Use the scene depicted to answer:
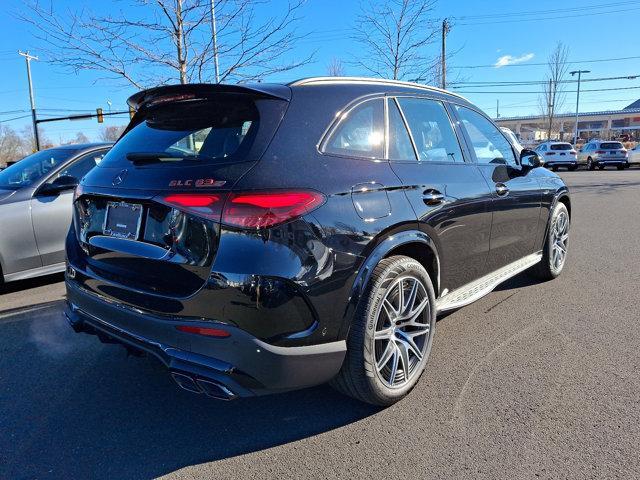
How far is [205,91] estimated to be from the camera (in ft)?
8.80

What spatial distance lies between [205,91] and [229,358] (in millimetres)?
1462

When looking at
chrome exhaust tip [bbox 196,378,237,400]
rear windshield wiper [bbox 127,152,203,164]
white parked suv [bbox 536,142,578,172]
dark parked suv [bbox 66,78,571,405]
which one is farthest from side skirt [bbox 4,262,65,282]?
white parked suv [bbox 536,142,578,172]

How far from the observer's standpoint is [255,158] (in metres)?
2.32

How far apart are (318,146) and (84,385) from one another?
2226 millimetres

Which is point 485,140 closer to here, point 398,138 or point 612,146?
point 398,138

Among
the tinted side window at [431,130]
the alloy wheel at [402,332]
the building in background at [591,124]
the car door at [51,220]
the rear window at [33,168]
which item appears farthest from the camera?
the building in background at [591,124]

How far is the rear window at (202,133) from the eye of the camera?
2416mm

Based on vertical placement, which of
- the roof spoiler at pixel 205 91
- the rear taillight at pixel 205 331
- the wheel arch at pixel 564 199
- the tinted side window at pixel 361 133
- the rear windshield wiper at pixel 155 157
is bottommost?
the rear taillight at pixel 205 331

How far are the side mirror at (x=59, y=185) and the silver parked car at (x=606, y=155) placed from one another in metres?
31.9

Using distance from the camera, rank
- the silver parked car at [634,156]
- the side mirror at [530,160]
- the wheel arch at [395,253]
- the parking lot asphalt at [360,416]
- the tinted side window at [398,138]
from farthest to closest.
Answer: the silver parked car at [634,156]
the side mirror at [530,160]
the tinted side window at [398,138]
the wheel arch at [395,253]
the parking lot asphalt at [360,416]

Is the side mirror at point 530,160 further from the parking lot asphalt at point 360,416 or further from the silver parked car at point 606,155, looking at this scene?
the silver parked car at point 606,155

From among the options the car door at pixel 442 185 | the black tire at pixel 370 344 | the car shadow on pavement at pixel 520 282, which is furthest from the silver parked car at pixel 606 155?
the black tire at pixel 370 344

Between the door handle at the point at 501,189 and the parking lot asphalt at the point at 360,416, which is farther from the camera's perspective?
the door handle at the point at 501,189

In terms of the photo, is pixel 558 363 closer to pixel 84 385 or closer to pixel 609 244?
pixel 84 385
